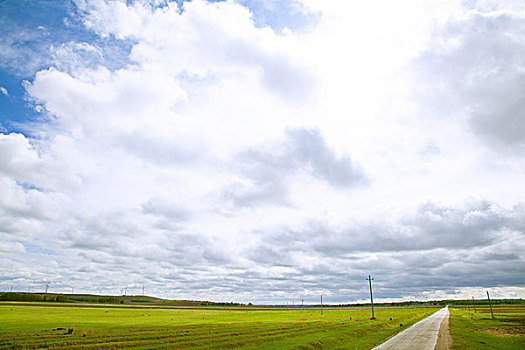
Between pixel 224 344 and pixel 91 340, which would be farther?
pixel 91 340

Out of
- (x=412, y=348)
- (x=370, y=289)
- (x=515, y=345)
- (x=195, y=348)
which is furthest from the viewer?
(x=370, y=289)

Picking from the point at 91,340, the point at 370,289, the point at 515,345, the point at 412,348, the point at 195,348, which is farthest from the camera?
the point at 370,289

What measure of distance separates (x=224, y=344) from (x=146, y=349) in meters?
9.47

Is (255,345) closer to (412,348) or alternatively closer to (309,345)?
(309,345)

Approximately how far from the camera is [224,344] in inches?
1633

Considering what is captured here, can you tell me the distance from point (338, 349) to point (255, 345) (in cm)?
1040

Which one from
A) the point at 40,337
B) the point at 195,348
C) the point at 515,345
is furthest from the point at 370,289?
the point at 40,337

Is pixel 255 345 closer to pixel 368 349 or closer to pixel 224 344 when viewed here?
pixel 224 344

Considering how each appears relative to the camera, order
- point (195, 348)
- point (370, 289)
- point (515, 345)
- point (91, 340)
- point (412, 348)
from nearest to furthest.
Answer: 1. point (412, 348)
2. point (195, 348)
3. point (515, 345)
4. point (91, 340)
5. point (370, 289)

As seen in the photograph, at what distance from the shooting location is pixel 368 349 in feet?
120

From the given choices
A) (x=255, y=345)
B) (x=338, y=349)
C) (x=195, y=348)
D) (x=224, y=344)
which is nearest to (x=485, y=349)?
(x=338, y=349)

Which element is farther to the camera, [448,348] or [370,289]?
[370,289]

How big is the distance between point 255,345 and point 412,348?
18590mm

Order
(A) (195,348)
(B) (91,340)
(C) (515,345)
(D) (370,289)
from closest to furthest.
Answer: (A) (195,348) < (C) (515,345) < (B) (91,340) < (D) (370,289)
